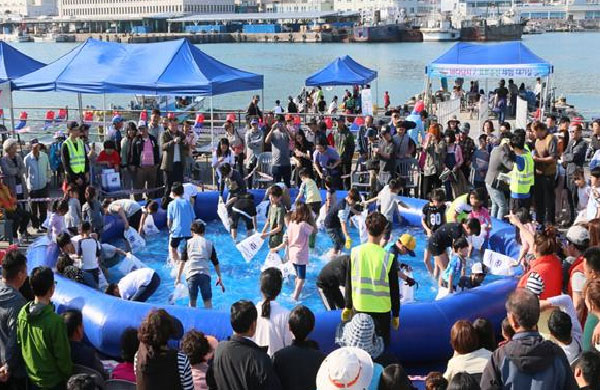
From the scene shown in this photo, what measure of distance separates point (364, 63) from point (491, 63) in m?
57.2

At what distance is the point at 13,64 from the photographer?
749 inches

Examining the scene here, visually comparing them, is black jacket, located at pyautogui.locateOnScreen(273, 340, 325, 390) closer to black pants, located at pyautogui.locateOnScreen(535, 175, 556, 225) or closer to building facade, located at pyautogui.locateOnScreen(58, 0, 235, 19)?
black pants, located at pyautogui.locateOnScreen(535, 175, 556, 225)

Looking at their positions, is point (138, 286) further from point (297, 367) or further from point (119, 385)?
point (297, 367)

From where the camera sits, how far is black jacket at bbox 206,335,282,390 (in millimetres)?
5094

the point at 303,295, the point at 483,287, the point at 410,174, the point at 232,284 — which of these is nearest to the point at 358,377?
the point at 483,287

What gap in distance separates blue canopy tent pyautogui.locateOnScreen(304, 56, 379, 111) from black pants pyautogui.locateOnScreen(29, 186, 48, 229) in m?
11.5

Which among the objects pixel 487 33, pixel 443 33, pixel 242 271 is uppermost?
pixel 443 33

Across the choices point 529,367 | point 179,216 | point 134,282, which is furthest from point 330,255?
point 529,367

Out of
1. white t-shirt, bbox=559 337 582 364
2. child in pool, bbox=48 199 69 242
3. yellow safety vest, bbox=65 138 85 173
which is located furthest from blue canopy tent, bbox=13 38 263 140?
white t-shirt, bbox=559 337 582 364

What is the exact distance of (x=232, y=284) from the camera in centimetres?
1081

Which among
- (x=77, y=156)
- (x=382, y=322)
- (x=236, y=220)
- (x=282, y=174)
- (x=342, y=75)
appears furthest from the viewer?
(x=342, y=75)

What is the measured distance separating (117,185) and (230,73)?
3725 millimetres

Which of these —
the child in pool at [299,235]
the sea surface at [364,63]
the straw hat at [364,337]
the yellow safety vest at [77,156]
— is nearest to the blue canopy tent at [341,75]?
the sea surface at [364,63]

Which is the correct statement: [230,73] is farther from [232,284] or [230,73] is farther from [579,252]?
[579,252]
